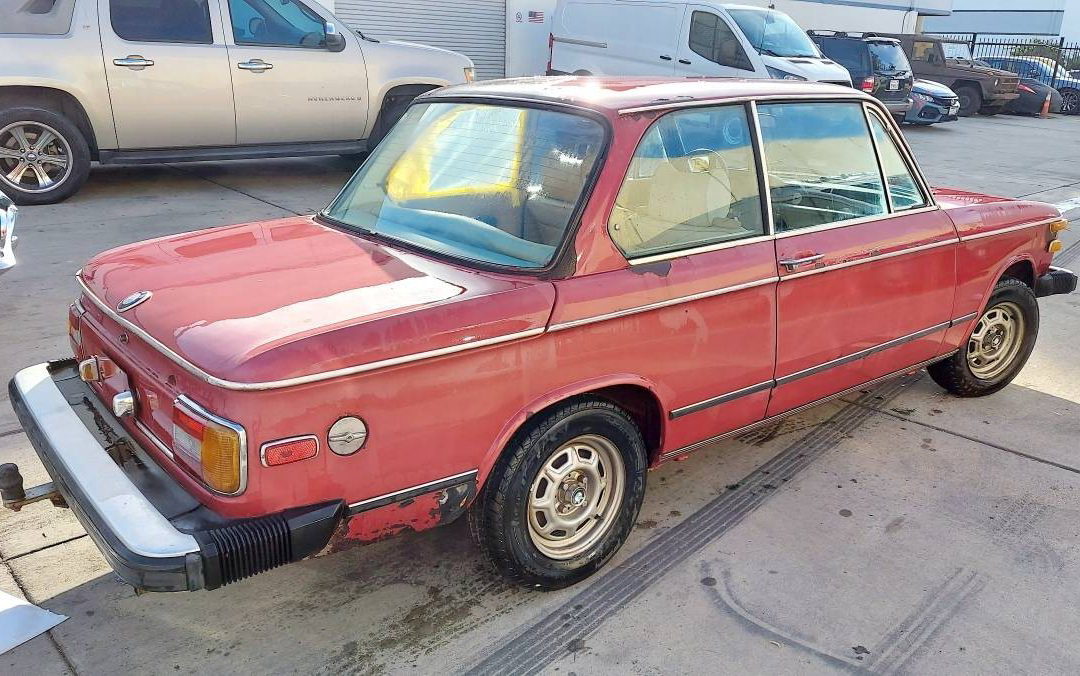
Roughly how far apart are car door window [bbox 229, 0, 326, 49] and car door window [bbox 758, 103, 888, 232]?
5998mm

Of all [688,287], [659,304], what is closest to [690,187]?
[688,287]

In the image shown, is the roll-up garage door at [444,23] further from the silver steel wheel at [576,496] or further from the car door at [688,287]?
the silver steel wheel at [576,496]

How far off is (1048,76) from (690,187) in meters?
25.9

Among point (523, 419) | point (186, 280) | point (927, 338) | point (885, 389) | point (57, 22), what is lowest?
point (885, 389)

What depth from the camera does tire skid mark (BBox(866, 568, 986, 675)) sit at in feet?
9.43

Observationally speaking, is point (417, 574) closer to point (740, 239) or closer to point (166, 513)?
point (166, 513)

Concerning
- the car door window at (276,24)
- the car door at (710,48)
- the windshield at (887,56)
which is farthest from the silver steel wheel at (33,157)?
the windshield at (887,56)

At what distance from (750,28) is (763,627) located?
36.6ft

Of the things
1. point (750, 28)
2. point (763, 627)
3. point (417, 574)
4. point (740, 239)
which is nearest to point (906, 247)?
point (740, 239)

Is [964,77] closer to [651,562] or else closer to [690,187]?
[690,187]

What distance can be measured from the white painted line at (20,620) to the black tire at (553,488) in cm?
138

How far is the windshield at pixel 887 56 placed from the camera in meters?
16.2

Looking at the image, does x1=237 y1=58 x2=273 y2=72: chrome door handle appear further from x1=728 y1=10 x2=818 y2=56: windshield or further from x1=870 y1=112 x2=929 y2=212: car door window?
x1=728 y1=10 x2=818 y2=56: windshield

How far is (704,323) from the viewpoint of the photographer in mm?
3234
